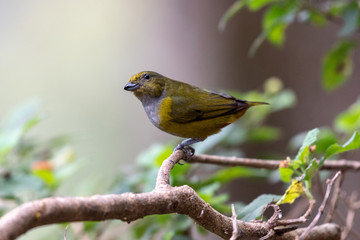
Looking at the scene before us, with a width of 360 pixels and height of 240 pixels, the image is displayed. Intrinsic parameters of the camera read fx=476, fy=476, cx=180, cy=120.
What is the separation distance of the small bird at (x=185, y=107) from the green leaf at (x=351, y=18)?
2.29ft

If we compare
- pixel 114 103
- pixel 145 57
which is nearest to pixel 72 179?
pixel 114 103

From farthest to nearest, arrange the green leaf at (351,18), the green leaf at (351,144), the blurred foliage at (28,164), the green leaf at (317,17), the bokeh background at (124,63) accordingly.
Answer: the bokeh background at (124,63) → the green leaf at (317,17) → the green leaf at (351,18) → the blurred foliage at (28,164) → the green leaf at (351,144)

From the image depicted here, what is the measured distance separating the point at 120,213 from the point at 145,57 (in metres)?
5.25

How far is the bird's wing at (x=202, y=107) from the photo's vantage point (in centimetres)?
305

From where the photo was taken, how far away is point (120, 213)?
1148mm

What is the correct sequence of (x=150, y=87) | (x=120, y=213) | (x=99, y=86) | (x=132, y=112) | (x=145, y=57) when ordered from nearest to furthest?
(x=120, y=213) < (x=150, y=87) < (x=145, y=57) < (x=132, y=112) < (x=99, y=86)

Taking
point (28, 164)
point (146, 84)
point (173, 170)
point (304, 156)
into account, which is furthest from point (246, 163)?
point (28, 164)

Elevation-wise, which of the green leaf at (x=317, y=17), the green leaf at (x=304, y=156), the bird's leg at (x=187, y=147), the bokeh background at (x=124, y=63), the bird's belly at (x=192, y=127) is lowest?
the green leaf at (x=304, y=156)

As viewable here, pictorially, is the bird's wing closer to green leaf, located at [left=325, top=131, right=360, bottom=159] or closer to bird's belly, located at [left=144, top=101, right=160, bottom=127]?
bird's belly, located at [left=144, top=101, right=160, bottom=127]

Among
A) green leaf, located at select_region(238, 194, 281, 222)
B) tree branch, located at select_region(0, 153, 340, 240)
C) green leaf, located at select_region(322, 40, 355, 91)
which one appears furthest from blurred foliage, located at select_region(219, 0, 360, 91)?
tree branch, located at select_region(0, 153, 340, 240)

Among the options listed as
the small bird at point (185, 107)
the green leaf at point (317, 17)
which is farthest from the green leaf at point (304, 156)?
the green leaf at point (317, 17)

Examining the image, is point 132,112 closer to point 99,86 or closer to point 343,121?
point 99,86

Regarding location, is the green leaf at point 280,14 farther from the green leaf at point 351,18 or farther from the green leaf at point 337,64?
the green leaf at point 337,64

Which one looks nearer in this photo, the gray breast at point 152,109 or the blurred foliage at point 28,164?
the blurred foliage at point 28,164
